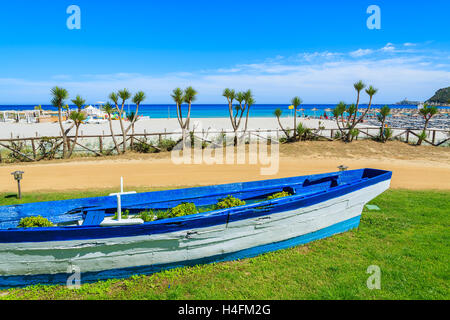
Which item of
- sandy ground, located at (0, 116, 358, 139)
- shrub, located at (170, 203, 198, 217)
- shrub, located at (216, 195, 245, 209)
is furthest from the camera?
sandy ground, located at (0, 116, 358, 139)

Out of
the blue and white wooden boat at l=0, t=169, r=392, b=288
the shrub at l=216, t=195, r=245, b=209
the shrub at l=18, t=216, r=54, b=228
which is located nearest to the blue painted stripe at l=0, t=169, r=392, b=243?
the blue and white wooden boat at l=0, t=169, r=392, b=288

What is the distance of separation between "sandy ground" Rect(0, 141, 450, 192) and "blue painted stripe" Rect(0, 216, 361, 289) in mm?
5994

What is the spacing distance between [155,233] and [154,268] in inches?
31.4

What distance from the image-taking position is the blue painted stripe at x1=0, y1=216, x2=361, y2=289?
4.57m

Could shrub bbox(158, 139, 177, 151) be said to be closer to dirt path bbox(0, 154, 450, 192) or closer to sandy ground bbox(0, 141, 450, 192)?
sandy ground bbox(0, 141, 450, 192)

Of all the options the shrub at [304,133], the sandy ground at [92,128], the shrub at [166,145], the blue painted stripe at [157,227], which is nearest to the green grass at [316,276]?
the blue painted stripe at [157,227]

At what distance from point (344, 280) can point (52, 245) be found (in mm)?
4786

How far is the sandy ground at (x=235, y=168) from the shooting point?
11.9 m

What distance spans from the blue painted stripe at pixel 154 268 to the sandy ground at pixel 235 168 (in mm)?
5994

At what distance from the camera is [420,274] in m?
5.09

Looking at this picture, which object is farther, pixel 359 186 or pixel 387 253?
pixel 359 186
